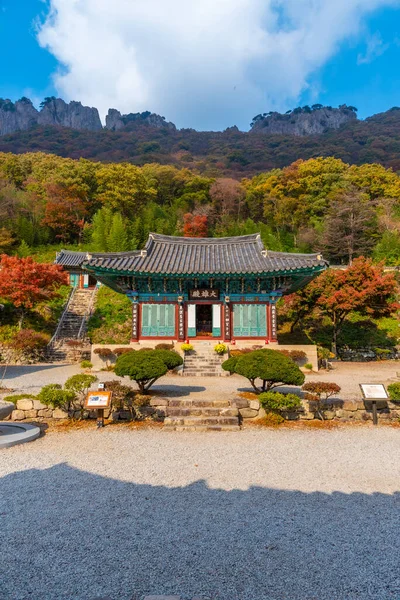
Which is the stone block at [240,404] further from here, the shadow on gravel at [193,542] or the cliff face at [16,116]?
the cliff face at [16,116]

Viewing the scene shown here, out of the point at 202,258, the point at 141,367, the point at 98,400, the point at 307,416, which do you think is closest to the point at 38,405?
the point at 98,400

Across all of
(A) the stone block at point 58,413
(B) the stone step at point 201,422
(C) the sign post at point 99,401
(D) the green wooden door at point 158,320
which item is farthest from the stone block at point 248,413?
(D) the green wooden door at point 158,320

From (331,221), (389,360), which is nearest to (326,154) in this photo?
(331,221)

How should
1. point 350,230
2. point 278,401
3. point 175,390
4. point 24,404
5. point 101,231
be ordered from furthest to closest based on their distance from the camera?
1. point 101,231
2. point 350,230
3. point 175,390
4. point 24,404
5. point 278,401

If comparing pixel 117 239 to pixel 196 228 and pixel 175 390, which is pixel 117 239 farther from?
pixel 175 390

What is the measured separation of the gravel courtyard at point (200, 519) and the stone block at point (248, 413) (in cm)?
141

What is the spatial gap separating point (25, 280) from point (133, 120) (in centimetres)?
12197

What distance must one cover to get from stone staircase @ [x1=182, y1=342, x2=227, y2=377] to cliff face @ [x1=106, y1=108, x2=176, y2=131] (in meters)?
120

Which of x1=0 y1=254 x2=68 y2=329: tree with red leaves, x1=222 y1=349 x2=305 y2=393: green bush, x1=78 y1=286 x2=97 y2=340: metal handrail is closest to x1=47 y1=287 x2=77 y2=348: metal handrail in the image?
x1=78 y1=286 x2=97 y2=340: metal handrail

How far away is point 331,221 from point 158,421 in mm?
33235

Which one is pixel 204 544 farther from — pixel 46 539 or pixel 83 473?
pixel 83 473

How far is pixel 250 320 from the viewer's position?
19.0m

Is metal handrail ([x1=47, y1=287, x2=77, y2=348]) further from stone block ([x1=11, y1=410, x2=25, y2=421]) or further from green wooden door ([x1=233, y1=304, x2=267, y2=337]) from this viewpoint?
stone block ([x1=11, y1=410, x2=25, y2=421])

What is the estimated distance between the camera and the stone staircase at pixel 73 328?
20125 mm
